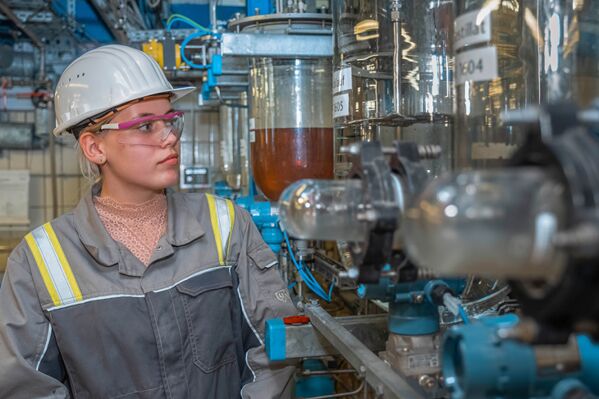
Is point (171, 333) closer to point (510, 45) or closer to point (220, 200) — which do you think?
point (220, 200)

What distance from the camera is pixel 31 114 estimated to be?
3.66 m

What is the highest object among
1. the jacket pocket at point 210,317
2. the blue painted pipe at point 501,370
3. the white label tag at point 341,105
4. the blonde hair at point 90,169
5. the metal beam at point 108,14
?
the metal beam at point 108,14

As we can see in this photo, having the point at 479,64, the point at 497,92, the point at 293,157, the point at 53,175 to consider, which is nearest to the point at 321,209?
the point at 479,64

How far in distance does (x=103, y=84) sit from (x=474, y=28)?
1022 mm

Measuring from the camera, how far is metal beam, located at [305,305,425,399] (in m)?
0.78

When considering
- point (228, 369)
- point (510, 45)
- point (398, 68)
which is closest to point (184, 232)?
point (228, 369)

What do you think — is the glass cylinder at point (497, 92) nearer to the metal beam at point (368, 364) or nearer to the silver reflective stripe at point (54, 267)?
the metal beam at point (368, 364)

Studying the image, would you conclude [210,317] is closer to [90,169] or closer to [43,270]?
[43,270]

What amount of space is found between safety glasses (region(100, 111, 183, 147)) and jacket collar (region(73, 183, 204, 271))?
0.20 m

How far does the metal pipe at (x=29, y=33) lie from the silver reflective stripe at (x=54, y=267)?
1692mm

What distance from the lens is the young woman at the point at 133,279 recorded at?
54.7 inches

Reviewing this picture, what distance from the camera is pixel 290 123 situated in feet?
6.09

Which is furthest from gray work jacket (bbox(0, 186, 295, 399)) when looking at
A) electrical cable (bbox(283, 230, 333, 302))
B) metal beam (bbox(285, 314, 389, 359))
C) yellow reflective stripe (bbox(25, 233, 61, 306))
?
metal beam (bbox(285, 314, 389, 359))

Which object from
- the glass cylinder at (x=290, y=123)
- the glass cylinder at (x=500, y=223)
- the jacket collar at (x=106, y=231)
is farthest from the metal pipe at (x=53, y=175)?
the glass cylinder at (x=500, y=223)
